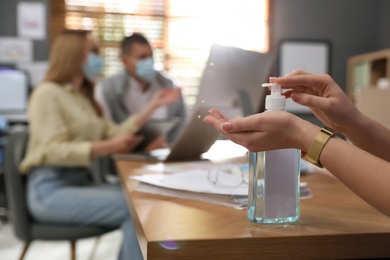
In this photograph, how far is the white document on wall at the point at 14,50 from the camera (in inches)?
156

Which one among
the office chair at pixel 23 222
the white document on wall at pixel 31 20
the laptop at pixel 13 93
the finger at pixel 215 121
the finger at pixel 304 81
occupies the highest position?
the white document on wall at pixel 31 20

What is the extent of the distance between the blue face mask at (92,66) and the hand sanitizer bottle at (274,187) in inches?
56.9

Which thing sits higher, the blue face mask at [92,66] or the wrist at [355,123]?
the blue face mask at [92,66]

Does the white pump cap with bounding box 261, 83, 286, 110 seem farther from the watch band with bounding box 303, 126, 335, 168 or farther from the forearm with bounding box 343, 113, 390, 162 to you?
the forearm with bounding box 343, 113, 390, 162

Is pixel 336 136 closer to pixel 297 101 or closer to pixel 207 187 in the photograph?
pixel 297 101

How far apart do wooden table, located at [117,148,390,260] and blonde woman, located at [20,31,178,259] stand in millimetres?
746

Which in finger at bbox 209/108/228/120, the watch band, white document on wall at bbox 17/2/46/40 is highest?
white document on wall at bbox 17/2/46/40

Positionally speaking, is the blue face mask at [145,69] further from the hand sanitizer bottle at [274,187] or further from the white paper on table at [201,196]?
the hand sanitizer bottle at [274,187]

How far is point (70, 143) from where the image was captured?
1.66m

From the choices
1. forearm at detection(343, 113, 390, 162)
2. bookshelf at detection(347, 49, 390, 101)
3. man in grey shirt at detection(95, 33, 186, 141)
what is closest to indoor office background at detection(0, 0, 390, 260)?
bookshelf at detection(347, 49, 390, 101)

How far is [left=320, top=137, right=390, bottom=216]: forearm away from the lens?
1.79 ft

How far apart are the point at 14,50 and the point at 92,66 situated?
230 centimetres

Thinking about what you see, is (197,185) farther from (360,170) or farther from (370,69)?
(370,69)

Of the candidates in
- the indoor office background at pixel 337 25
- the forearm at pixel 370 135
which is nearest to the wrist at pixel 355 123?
the forearm at pixel 370 135
